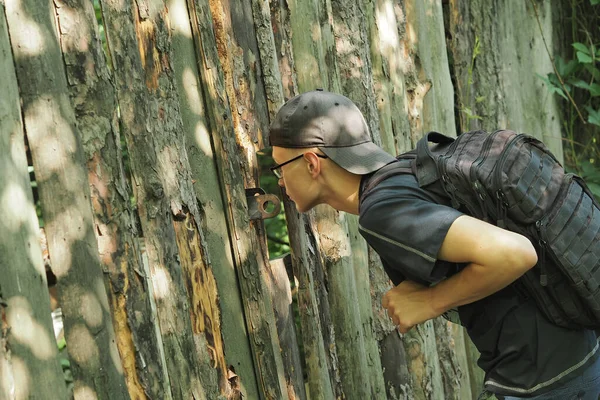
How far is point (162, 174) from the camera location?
2998 mm

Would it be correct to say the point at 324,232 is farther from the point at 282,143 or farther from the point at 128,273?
the point at 128,273

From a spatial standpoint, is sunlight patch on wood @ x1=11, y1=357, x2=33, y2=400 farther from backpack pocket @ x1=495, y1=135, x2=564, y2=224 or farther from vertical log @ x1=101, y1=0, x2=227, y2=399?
backpack pocket @ x1=495, y1=135, x2=564, y2=224

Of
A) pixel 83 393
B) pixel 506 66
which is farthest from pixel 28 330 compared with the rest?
pixel 506 66

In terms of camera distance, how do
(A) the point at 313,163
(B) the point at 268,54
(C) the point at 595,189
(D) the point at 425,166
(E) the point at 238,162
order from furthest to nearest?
(C) the point at 595,189 → (B) the point at 268,54 → (E) the point at 238,162 → (A) the point at 313,163 → (D) the point at 425,166

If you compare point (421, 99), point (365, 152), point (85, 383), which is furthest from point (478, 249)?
point (421, 99)

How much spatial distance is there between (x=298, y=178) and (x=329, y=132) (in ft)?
0.68

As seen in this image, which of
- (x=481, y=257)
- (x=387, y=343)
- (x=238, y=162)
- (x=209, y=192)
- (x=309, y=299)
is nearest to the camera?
(x=481, y=257)

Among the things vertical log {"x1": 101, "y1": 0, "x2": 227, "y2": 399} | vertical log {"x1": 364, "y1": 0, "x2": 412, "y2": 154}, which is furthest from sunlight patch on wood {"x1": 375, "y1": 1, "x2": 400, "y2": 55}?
vertical log {"x1": 101, "y1": 0, "x2": 227, "y2": 399}

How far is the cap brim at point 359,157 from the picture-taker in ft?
9.80

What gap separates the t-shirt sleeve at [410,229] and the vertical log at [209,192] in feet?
2.45

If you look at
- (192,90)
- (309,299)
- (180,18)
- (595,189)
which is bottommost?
(595,189)

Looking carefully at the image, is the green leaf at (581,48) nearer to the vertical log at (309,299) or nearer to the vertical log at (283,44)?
the vertical log at (283,44)

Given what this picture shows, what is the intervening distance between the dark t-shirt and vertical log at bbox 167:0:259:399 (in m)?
0.64

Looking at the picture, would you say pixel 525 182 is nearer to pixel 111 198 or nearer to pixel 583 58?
pixel 111 198
